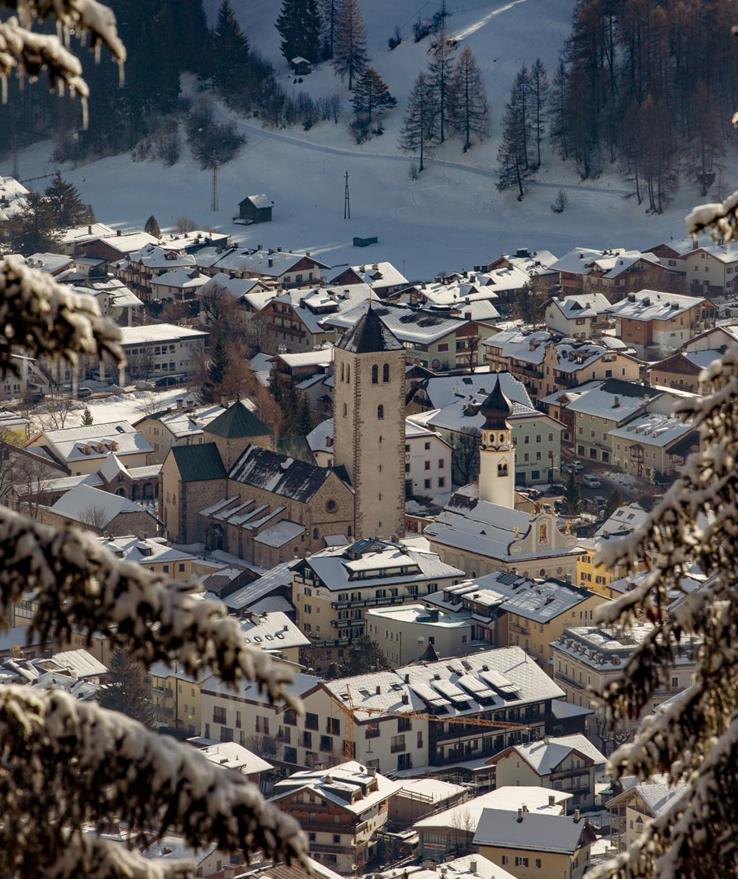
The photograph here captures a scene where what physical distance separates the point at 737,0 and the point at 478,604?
60.5 meters

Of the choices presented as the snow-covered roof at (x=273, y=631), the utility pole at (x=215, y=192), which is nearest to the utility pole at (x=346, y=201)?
the utility pole at (x=215, y=192)

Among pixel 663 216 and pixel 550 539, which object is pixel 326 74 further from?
pixel 550 539

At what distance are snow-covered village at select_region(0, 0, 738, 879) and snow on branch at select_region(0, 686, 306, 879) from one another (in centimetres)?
1

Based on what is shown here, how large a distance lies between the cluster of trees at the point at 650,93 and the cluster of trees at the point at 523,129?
0.74 m

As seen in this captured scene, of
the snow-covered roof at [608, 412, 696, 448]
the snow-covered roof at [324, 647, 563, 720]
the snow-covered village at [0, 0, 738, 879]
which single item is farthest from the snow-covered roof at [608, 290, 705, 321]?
the snow-covered roof at [324, 647, 563, 720]

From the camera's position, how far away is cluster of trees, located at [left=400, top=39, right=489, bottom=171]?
108 metres

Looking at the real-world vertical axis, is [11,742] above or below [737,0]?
above

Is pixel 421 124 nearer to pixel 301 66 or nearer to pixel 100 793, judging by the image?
pixel 301 66

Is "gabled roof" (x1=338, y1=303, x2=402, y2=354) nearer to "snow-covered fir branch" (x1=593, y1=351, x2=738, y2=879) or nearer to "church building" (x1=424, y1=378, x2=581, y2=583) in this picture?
"church building" (x1=424, y1=378, x2=581, y2=583)

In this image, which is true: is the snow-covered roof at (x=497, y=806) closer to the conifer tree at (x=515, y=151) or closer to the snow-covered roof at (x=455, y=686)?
the snow-covered roof at (x=455, y=686)

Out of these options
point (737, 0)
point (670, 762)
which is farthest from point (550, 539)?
point (737, 0)

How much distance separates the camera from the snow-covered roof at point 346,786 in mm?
39938

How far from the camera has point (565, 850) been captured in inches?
1487

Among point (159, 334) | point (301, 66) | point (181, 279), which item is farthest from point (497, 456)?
point (301, 66)
